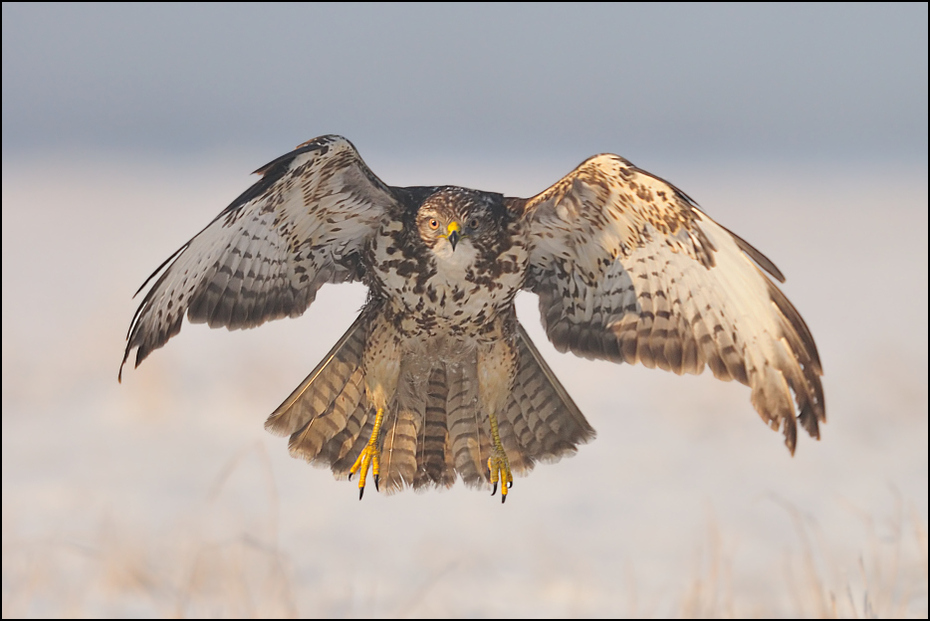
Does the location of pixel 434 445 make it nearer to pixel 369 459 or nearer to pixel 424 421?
pixel 424 421

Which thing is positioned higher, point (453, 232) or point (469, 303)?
point (453, 232)

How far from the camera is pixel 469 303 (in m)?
5.03

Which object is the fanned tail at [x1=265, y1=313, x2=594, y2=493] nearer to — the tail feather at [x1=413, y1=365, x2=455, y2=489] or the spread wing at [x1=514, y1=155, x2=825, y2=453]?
the tail feather at [x1=413, y1=365, x2=455, y2=489]

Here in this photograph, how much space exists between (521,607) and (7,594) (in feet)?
26.5

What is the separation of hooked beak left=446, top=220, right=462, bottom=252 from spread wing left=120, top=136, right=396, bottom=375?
0.33 metres

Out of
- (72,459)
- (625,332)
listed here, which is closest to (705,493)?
(72,459)

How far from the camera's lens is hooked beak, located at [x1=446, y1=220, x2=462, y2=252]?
4828 mm

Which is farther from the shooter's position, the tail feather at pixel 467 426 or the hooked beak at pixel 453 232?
the tail feather at pixel 467 426

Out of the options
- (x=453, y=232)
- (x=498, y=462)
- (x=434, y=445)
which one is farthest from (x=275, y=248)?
(x=498, y=462)

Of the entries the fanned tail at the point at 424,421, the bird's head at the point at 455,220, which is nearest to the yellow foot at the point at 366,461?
the fanned tail at the point at 424,421

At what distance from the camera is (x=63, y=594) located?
660 inches

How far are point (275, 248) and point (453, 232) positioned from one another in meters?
0.81

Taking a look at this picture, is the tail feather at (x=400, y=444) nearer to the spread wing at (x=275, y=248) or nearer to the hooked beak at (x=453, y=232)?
the spread wing at (x=275, y=248)

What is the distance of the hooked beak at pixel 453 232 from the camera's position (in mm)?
4828
